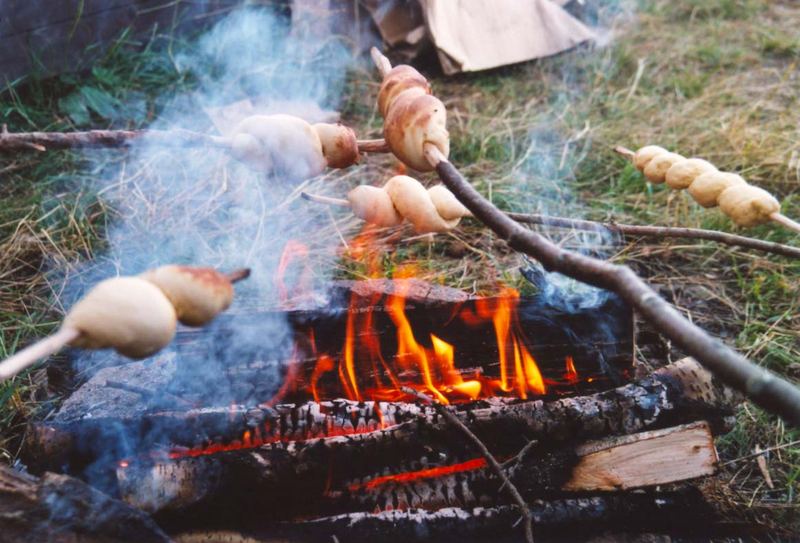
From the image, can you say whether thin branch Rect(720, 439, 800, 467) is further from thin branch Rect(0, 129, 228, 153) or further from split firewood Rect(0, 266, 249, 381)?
thin branch Rect(0, 129, 228, 153)

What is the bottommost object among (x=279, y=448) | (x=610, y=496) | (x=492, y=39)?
(x=610, y=496)

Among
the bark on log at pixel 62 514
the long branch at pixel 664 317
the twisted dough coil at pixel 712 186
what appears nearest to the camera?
the long branch at pixel 664 317

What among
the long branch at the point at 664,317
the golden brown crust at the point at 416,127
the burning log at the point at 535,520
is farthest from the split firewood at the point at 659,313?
the burning log at the point at 535,520

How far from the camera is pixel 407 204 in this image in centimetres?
217

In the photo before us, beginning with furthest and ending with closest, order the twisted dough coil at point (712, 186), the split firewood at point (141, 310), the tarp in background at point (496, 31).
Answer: the tarp in background at point (496, 31), the twisted dough coil at point (712, 186), the split firewood at point (141, 310)

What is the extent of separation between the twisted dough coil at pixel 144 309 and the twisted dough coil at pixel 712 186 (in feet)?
5.84

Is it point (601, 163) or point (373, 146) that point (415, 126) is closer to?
point (373, 146)

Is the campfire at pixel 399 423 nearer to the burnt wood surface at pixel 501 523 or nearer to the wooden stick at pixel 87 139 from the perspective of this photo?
the burnt wood surface at pixel 501 523

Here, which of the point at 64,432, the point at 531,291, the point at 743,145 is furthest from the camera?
the point at 743,145

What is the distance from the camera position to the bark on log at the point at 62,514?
4.78 feet

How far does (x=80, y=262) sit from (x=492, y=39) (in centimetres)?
383

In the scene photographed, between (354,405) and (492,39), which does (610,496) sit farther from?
(492,39)

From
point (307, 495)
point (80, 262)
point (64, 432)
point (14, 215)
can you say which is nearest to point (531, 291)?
point (307, 495)

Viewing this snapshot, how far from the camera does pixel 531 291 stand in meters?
3.17
